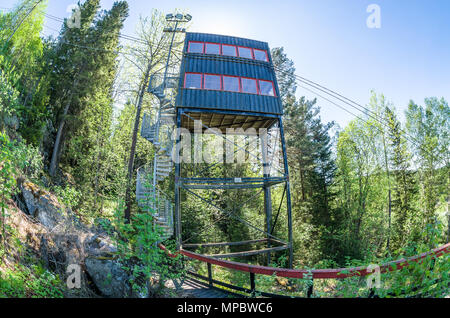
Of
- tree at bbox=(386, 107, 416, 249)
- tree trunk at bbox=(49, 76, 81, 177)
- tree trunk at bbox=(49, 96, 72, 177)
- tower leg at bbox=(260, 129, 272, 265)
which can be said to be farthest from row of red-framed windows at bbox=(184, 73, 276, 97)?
tree at bbox=(386, 107, 416, 249)

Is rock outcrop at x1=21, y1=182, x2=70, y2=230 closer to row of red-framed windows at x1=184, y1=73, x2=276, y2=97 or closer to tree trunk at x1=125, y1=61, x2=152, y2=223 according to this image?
tree trunk at x1=125, y1=61, x2=152, y2=223

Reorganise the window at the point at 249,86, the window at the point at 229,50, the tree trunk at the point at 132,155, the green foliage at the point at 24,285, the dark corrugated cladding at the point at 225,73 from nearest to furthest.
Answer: the green foliage at the point at 24,285
the dark corrugated cladding at the point at 225,73
the window at the point at 249,86
the window at the point at 229,50
the tree trunk at the point at 132,155

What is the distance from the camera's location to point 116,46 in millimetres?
18547

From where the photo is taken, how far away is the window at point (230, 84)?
10.8 metres

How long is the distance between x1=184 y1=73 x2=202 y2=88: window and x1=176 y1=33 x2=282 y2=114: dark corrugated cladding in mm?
198

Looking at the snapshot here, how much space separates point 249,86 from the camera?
36.5 ft

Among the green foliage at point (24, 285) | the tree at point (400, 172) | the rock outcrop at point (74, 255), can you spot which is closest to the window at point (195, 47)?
the rock outcrop at point (74, 255)

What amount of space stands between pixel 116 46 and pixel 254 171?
16.1 m

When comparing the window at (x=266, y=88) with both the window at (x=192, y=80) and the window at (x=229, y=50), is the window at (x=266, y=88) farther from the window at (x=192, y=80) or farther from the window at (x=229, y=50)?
the window at (x=192, y=80)

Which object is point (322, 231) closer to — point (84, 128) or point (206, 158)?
point (206, 158)

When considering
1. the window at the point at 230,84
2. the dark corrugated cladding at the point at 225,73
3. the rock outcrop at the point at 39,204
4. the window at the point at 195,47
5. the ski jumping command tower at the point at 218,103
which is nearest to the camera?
the rock outcrop at the point at 39,204

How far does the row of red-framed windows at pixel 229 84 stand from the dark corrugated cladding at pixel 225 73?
0.21 meters

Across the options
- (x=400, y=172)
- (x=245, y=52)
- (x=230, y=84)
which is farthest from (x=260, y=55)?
(x=400, y=172)
